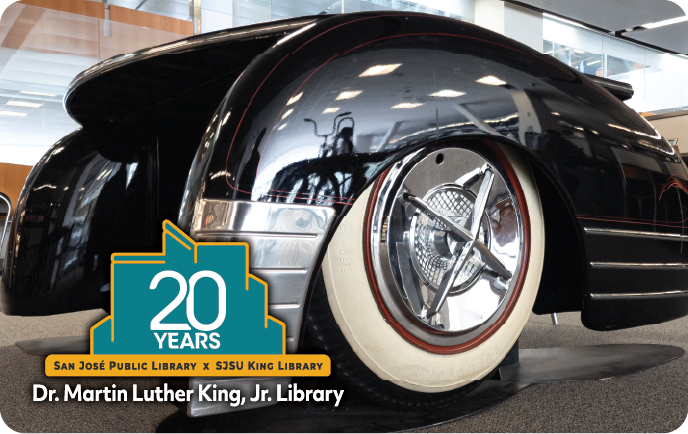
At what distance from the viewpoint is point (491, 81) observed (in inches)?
34.9

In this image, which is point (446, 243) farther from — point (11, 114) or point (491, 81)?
point (11, 114)

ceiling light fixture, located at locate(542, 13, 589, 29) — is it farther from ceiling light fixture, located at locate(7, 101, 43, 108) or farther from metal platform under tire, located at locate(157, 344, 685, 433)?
metal platform under tire, located at locate(157, 344, 685, 433)

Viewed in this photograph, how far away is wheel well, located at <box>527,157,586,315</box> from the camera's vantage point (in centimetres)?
106

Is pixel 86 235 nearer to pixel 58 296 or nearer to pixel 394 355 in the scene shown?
pixel 58 296

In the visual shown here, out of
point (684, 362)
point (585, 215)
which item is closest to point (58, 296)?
point (585, 215)

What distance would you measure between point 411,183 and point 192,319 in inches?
15.6

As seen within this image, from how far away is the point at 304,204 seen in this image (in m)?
0.72

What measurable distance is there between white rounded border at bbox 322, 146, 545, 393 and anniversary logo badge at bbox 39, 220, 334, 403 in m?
0.11

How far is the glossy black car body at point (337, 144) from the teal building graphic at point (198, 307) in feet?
0.16

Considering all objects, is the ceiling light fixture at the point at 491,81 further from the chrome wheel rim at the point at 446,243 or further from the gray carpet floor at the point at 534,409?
the gray carpet floor at the point at 534,409

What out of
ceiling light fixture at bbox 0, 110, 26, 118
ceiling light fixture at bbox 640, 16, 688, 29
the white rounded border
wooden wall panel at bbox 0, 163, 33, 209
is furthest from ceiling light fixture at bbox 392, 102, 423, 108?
ceiling light fixture at bbox 640, 16, 688, 29

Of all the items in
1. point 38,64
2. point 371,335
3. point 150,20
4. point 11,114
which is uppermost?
point 150,20

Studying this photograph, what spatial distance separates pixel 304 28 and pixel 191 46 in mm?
259

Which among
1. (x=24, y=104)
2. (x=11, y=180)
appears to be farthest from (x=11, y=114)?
(x=11, y=180)
